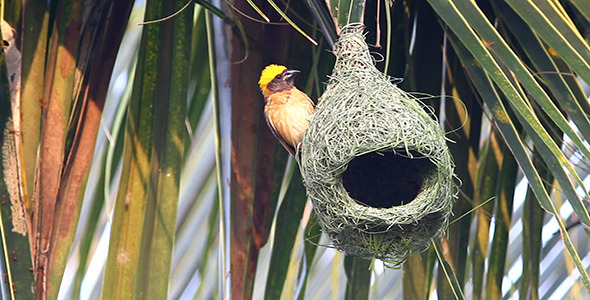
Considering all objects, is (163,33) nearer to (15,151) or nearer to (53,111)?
(53,111)

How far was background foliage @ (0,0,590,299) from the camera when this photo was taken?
1.87m

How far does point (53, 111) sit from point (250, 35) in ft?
1.98

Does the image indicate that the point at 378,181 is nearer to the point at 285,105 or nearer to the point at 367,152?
the point at 285,105

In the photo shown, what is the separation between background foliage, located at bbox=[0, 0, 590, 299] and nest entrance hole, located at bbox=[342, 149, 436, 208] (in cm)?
19

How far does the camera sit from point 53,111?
7.09ft

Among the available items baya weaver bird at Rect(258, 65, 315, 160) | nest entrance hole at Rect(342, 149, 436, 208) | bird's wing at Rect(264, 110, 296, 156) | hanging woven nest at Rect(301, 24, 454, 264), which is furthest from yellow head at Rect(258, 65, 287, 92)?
nest entrance hole at Rect(342, 149, 436, 208)

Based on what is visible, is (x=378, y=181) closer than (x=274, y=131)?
No

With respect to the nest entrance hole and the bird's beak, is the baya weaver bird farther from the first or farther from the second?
the nest entrance hole

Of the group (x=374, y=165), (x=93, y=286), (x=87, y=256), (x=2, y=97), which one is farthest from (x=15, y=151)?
(x=374, y=165)

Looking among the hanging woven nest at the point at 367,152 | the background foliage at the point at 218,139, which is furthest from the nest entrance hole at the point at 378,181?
the hanging woven nest at the point at 367,152

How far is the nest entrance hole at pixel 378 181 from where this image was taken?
260cm

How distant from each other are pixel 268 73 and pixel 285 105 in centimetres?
21

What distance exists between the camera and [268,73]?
2.46m

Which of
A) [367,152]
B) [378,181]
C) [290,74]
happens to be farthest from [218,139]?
[378,181]
